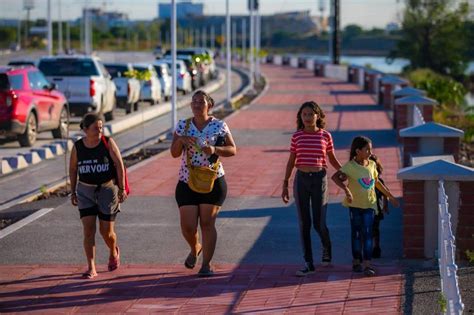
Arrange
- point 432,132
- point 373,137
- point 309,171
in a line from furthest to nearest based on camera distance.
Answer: point 373,137, point 432,132, point 309,171

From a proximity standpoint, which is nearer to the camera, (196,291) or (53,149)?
(196,291)

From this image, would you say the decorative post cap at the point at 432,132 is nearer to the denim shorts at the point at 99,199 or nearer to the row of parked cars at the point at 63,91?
the denim shorts at the point at 99,199

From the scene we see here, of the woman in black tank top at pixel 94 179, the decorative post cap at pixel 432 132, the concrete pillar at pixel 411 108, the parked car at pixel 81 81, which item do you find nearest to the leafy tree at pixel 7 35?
the parked car at pixel 81 81

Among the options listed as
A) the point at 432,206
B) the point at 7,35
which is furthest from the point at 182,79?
the point at 7,35

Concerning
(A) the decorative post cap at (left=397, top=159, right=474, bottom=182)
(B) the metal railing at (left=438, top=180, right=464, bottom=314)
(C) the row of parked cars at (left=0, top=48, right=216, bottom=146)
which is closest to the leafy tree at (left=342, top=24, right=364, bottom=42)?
(C) the row of parked cars at (left=0, top=48, right=216, bottom=146)

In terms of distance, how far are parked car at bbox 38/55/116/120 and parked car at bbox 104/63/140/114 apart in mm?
3704

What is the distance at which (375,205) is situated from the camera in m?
10.1

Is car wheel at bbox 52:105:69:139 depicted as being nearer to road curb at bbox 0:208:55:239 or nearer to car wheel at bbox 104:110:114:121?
car wheel at bbox 104:110:114:121

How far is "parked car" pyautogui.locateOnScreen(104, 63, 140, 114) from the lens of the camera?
107 ft

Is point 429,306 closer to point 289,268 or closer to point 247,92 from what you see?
point 289,268

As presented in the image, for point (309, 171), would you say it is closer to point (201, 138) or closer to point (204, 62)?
point (201, 138)

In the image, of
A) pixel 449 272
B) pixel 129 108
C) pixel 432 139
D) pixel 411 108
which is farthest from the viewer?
pixel 129 108

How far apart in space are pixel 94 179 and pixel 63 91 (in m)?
17.8

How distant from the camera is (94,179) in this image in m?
9.89
